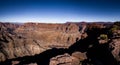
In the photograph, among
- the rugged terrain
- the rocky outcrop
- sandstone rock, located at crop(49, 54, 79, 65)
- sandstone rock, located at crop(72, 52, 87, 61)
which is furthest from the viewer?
sandstone rock, located at crop(72, 52, 87, 61)

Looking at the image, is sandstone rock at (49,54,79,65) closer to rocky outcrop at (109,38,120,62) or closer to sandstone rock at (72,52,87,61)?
sandstone rock at (72,52,87,61)

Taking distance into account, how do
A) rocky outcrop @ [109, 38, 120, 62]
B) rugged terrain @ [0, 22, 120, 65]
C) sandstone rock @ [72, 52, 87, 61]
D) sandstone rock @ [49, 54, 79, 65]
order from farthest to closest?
sandstone rock @ [72, 52, 87, 61] → rugged terrain @ [0, 22, 120, 65] → sandstone rock @ [49, 54, 79, 65] → rocky outcrop @ [109, 38, 120, 62]

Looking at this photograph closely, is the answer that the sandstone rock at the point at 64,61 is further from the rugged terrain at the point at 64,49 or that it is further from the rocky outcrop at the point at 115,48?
the rocky outcrop at the point at 115,48

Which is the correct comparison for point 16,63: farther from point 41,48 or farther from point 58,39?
point 58,39

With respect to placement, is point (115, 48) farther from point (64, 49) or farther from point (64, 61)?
point (64, 49)

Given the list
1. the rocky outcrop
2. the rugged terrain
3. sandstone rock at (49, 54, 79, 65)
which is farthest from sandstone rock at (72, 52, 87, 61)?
the rocky outcrop

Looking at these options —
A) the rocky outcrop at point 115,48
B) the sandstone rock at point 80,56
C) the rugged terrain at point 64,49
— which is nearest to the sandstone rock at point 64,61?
the rugged terrain at point 64,49

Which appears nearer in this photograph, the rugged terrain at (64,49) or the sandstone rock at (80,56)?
the rugged terrain at (64,49)

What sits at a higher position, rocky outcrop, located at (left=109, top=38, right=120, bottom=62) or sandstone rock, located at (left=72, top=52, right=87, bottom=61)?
rocky outcrop, located at (left=109, top=38, right=120, bottom=62)

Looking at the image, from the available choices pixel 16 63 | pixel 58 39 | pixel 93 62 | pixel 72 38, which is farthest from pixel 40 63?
pixel 58 39

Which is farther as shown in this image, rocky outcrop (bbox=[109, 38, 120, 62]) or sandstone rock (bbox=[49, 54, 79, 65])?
sandstone rock (bbox=[49, 54, 79, 65])

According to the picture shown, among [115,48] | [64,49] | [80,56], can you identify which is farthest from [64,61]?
[64,49]
